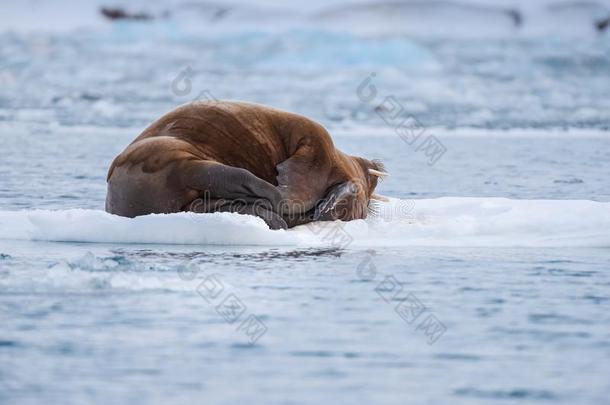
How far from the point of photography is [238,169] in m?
8.14

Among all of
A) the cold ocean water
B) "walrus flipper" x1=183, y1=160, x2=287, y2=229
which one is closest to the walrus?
"walrus flipper" x1=183, y1=160, x2=287, y2=229

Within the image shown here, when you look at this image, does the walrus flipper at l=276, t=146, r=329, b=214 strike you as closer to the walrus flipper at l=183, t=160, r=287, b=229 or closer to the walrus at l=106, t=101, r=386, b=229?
the walrus at l=106, t=101, r=386, b=229

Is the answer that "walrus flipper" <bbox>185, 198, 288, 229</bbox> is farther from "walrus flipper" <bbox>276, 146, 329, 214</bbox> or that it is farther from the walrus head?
the walrus head

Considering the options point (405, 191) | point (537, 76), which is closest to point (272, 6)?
point (537, 76)

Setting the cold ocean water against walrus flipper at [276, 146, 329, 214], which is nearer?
the cold ocean water

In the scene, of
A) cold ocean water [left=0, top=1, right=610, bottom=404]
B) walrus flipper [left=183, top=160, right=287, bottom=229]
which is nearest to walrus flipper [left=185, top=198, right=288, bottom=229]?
walrus flipper [left=183, top=160, right=287, bottom=229]

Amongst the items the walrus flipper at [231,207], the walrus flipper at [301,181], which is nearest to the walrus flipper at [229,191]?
the walrus flipper at [231,207]

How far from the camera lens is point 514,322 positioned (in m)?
5.81

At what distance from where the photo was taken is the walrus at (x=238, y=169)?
8102mm

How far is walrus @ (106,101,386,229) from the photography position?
8102 millimetres

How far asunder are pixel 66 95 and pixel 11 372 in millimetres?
20565

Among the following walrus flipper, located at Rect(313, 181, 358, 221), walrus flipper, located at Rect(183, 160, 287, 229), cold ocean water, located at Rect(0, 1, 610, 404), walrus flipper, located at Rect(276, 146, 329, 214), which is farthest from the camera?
walrus flipper, located at Rect(313, 181, 358, 221)

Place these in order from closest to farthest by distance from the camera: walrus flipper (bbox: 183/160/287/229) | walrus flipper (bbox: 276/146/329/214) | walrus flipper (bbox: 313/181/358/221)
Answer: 1. walrus flipper (bbox: 183/160/287/229)
2. walrus flipper (bbox: 276/146/329/214)
3. walrus flipper (bbox: 313/181/358/221)

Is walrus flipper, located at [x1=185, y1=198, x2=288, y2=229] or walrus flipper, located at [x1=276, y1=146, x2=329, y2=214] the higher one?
walrus flipper, located at [x1=276, y1=146, x2=329, y2=214]
